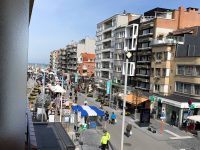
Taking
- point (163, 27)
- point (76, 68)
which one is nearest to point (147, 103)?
point (163, 27)

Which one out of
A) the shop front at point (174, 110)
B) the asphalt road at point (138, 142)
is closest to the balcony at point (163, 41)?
the shop front at point (174, 110)

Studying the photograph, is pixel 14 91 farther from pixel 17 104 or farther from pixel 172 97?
pixel 172 97

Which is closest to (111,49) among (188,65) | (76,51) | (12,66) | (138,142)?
(188,65)

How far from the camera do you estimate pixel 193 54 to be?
128 feet

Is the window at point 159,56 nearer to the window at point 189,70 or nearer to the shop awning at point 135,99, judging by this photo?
the window at point 189,70

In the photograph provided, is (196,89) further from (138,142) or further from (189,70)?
(138,142)

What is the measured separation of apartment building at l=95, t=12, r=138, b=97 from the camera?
6450 centimetres

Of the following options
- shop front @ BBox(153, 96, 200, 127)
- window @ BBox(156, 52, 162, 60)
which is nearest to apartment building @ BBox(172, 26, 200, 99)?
shop front @ BBox(153, 96, 200, 127)

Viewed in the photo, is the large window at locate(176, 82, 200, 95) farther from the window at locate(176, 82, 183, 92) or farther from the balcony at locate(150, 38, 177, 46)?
the balcony at locate(150, 38, 177, 46)

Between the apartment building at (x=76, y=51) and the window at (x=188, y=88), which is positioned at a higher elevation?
the apartment building at (x=76, y=51)

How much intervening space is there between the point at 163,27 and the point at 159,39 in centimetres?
389

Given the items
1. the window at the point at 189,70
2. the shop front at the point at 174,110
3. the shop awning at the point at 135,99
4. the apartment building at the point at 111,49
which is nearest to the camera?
the shop front at the point at 174,110

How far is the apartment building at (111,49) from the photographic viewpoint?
6450 centimetres

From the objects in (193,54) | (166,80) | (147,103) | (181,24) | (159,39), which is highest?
(181,24)
